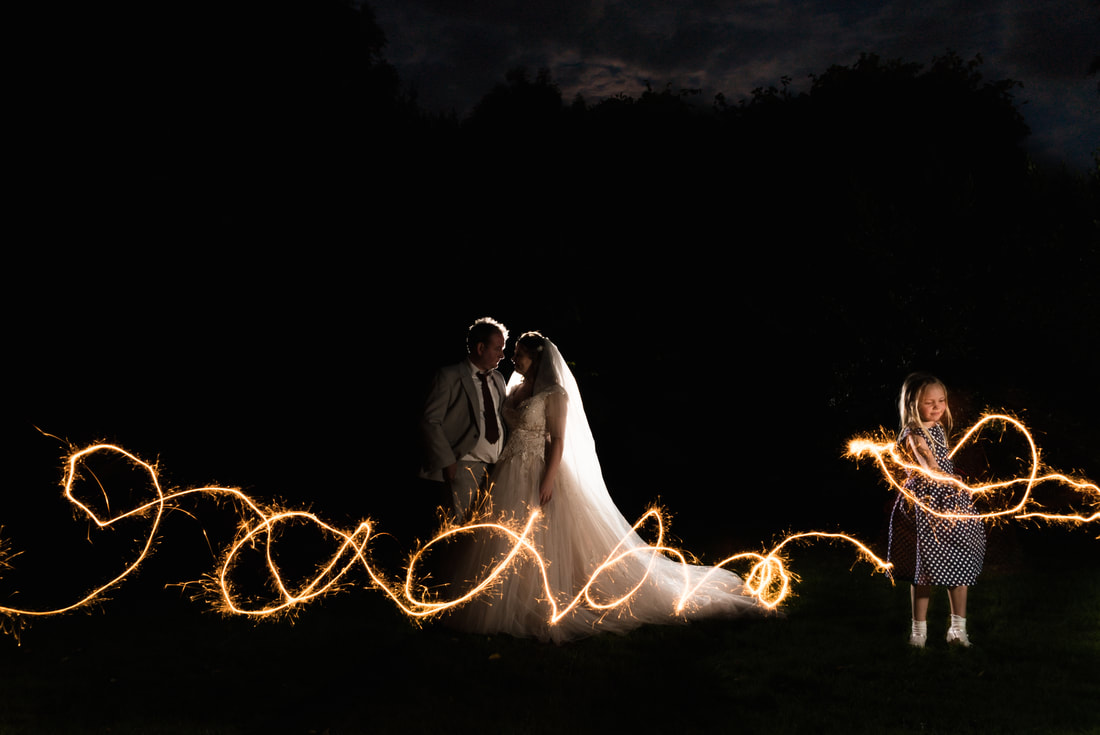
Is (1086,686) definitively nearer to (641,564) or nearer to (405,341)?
(641,564)

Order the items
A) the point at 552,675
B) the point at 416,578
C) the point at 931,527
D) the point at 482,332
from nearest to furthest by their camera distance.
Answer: the point at 552,675 < the point at 931,527 < the point at 482,332 < the point at 416,578

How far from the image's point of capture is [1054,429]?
892 centimetres

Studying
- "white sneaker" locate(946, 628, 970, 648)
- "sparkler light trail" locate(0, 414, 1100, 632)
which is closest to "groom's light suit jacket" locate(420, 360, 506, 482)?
"sparkler light trail" locate(0, 414, 1100, 632)

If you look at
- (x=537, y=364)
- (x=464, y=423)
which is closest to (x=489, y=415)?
(x=464, y=423)

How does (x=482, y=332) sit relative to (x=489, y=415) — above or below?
above

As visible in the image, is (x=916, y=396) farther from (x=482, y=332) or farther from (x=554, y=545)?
(x=482, y=332)

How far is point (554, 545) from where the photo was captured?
586 centimetres

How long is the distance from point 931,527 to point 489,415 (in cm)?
285

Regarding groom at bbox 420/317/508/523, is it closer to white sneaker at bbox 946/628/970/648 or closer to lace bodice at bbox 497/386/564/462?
lace bodice at bbox 497/386/564/462

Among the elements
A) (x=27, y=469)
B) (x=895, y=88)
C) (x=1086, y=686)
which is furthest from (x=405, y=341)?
(x=895, y=88)

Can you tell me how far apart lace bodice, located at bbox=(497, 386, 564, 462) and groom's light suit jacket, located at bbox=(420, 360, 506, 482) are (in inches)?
10.9

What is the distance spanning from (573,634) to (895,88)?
33.0 feet

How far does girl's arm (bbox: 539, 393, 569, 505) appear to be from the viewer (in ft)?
18.8

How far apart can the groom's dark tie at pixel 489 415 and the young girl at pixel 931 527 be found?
2.58 m
